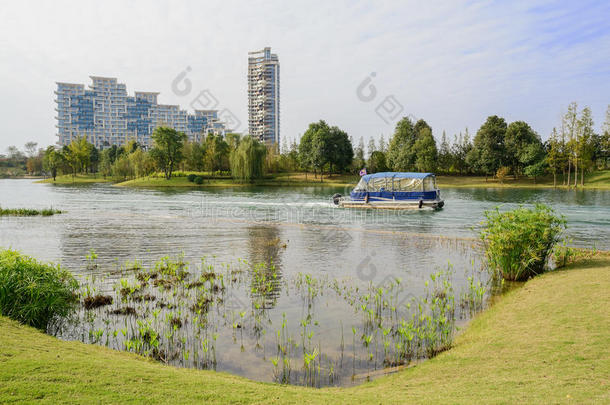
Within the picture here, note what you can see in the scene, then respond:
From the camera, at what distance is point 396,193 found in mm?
39125

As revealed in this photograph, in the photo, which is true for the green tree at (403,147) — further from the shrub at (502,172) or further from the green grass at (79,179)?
the green grass at (79,179)

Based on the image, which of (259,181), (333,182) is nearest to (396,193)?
(259,181)

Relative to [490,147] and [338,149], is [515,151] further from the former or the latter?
[338,149]

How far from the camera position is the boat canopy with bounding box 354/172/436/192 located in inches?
1517

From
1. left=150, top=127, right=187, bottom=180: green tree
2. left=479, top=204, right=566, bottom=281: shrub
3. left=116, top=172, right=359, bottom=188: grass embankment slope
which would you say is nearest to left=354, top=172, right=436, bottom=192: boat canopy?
left=479, top=204, right=566, bottom=281: shrub

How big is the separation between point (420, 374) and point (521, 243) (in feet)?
24.0

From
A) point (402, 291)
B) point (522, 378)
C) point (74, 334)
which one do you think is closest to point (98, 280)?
point (74, 334)

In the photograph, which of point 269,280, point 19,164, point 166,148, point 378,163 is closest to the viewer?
point 269,280

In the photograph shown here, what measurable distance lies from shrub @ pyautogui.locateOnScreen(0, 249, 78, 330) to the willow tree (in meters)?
67.8

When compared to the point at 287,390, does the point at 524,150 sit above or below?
above

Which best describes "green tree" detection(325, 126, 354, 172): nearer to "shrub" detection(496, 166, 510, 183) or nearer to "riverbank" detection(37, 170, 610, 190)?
"riverbank" detection(37, 170, 610, 190)

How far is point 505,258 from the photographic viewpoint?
1215 centimetres

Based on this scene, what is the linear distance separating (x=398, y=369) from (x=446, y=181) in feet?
259

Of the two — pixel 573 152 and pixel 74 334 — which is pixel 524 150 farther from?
pixel 74 334
